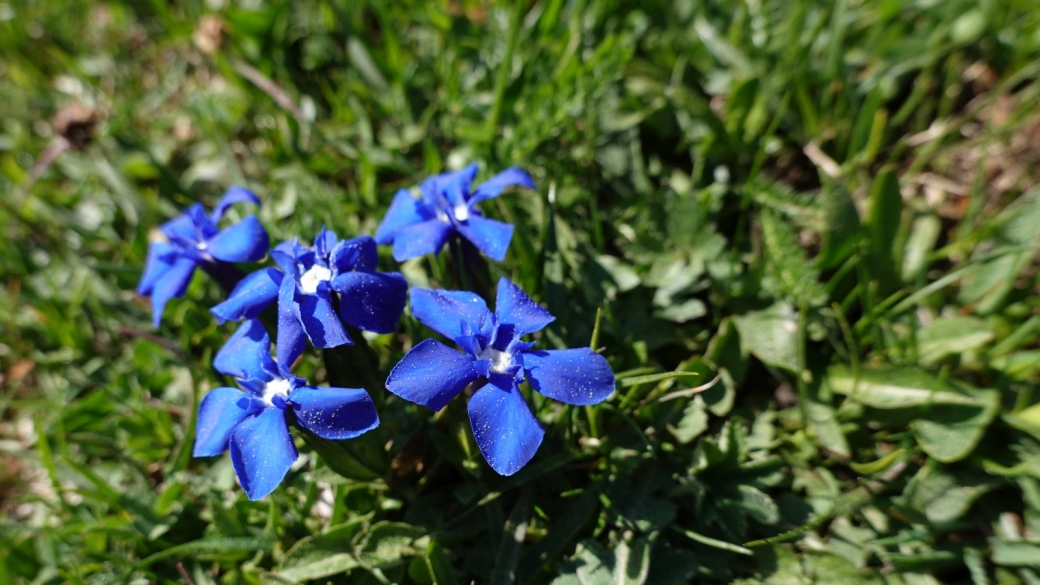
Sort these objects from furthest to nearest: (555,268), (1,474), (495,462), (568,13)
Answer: (568,13), (1,474), (555,268), (495,462)

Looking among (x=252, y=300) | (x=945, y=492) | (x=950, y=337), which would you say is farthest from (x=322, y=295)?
(x=950, y=337)

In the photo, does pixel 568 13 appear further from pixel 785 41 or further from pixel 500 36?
pixel 785 41

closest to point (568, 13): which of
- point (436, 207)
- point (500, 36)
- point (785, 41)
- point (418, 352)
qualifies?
point (500, 36)

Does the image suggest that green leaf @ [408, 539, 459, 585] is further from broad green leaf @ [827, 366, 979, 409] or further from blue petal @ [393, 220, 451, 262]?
broad green leaf @ [827, 366, 979, 409]

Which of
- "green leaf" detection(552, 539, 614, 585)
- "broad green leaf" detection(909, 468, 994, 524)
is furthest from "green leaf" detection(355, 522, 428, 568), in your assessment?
"broad green leaf" detection(909, 468, 994, 524)

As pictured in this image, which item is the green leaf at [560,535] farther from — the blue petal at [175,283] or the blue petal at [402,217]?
the blue petal at [175,283]
